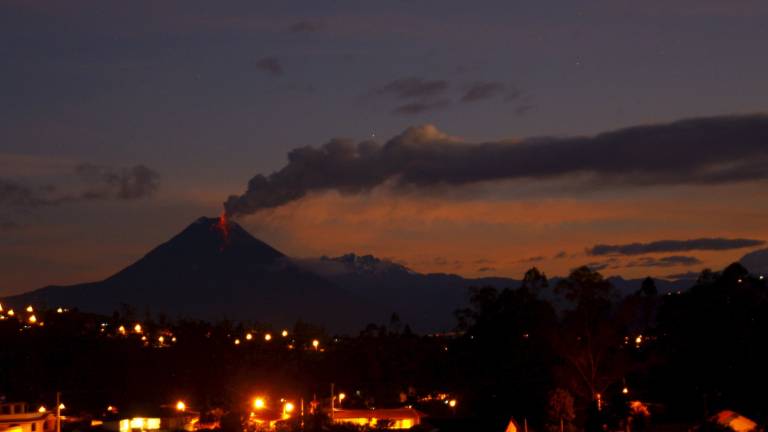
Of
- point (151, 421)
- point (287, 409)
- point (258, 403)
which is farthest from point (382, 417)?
point (151, 421)

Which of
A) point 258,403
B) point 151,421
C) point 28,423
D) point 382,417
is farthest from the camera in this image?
point 258,403

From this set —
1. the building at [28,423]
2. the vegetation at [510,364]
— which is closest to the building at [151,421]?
the vegetation at [510,364]

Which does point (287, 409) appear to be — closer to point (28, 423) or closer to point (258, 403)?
point (258, 403)

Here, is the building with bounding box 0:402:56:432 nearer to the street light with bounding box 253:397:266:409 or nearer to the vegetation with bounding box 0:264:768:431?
the vegetation with bounding box 0:264:768:431

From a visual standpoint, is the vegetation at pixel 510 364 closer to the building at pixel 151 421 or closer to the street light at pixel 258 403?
the street light at pixel 258 403

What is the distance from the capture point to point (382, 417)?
31266mm

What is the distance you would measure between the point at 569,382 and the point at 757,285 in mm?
10042

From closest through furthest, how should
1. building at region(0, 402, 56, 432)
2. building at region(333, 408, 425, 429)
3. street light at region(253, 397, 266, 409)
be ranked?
1. building at region(0, 402, 56, 432)
2. building at region(333, 408, 425, 429)
3. street light at region(253, 397, 266, 409)

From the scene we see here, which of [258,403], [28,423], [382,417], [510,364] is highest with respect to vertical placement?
[510,364]

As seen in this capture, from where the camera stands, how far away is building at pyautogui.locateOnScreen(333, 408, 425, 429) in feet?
102

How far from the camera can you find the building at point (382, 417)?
31094 mm

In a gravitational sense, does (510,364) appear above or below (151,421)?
above

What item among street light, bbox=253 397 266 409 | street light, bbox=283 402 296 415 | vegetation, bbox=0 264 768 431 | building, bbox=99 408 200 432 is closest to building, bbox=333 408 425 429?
vegetation, bbox=0 264 768 431

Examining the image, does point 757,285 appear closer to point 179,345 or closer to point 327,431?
point 327,431
